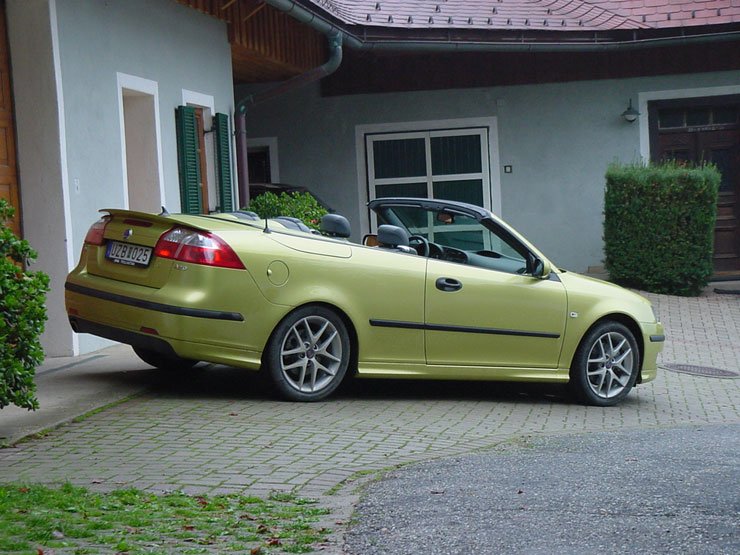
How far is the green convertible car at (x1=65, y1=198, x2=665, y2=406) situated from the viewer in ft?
27.7

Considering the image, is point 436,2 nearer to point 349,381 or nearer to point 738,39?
point 738,39

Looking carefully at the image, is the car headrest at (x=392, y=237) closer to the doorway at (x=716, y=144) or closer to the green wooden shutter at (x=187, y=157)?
the green wooden shutter at (x=187, y=157)

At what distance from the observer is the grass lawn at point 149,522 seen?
4941 mm

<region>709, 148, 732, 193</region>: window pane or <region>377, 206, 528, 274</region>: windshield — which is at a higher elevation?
<region>709, 148, 732, 193</region>: window pane

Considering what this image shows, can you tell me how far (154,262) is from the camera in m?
8.51

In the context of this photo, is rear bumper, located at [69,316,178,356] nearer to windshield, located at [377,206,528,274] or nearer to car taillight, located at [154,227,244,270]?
car taillight, located at [154,227,244,270]

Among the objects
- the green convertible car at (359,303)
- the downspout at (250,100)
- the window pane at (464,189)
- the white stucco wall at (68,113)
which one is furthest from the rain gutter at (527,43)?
the green convertible car at (359,303)

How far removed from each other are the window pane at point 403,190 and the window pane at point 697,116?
466 cm

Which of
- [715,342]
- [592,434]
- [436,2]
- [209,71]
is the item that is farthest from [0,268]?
[436,2]

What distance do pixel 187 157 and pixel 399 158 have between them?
27.2 ft

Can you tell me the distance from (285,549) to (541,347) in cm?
514

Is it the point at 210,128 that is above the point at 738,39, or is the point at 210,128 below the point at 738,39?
below

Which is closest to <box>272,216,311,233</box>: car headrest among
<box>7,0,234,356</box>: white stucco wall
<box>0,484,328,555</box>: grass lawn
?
<box>7,0,234,356</box>: white stucco wall

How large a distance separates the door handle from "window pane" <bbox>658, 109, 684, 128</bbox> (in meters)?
13.1
